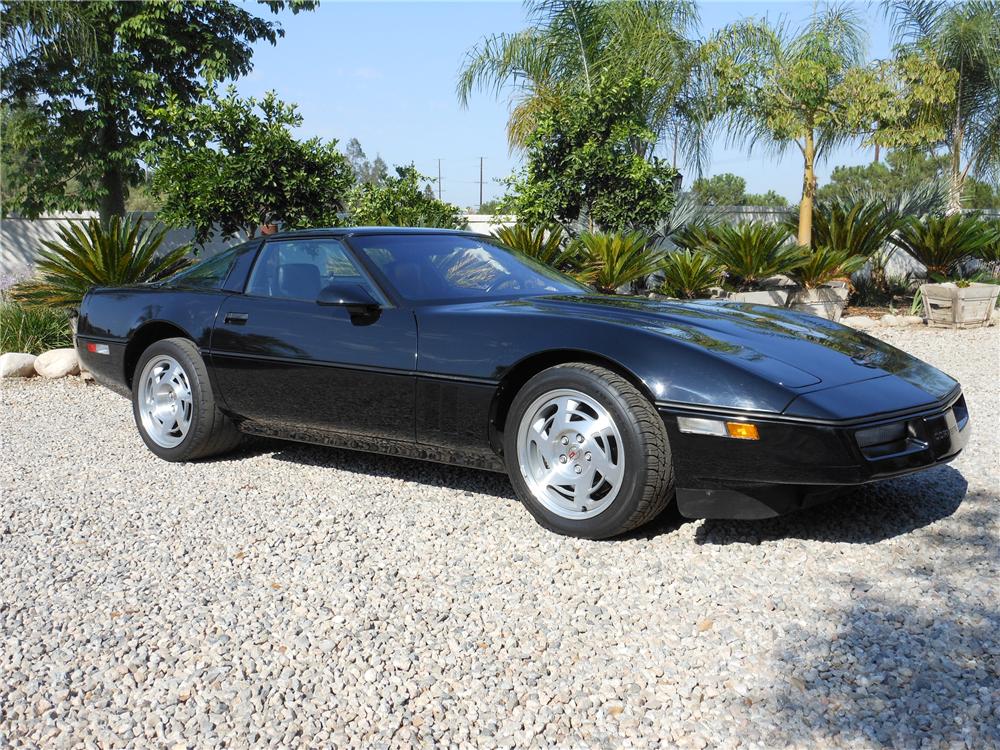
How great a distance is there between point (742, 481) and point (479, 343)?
1.25m

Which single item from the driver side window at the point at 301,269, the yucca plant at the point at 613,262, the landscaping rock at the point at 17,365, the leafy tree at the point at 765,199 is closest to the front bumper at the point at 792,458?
the driver side window at the point at 301,269

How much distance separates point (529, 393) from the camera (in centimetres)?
380

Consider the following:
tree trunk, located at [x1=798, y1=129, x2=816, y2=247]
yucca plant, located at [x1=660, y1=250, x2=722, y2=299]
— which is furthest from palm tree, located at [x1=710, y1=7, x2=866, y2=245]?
yucca plant, located at [x1=660, y1=250, x2=722, y2=299]

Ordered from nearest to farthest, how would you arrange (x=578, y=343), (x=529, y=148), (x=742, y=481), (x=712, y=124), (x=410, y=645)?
→ (x=410, y=645)
(x=742, y=481)
(x=578, y=343)
(x=529, y=148)
(x=712, y=124)

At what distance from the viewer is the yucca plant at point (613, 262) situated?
416 inches

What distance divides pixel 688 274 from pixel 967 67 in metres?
13.1

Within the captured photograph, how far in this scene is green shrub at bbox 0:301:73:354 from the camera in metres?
9.72

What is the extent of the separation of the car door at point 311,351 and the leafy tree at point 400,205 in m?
6.87

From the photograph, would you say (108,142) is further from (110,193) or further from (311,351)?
(311,351)

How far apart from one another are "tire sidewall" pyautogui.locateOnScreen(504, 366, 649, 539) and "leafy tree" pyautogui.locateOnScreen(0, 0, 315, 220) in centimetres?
1661

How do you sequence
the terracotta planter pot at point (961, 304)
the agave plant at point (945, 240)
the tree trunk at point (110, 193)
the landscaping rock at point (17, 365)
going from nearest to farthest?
the landscaping rock at point (17, 365)
the terracotta planter pot at point (961, 304)
the agave plant at point (945, 240)
the tree trunk at point (110, 193)

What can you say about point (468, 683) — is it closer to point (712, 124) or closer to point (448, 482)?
point (448, 482)

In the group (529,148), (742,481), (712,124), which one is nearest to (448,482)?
(742,481)

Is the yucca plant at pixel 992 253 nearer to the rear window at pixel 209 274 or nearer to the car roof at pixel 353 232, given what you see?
the car roof at pixel 353 232
